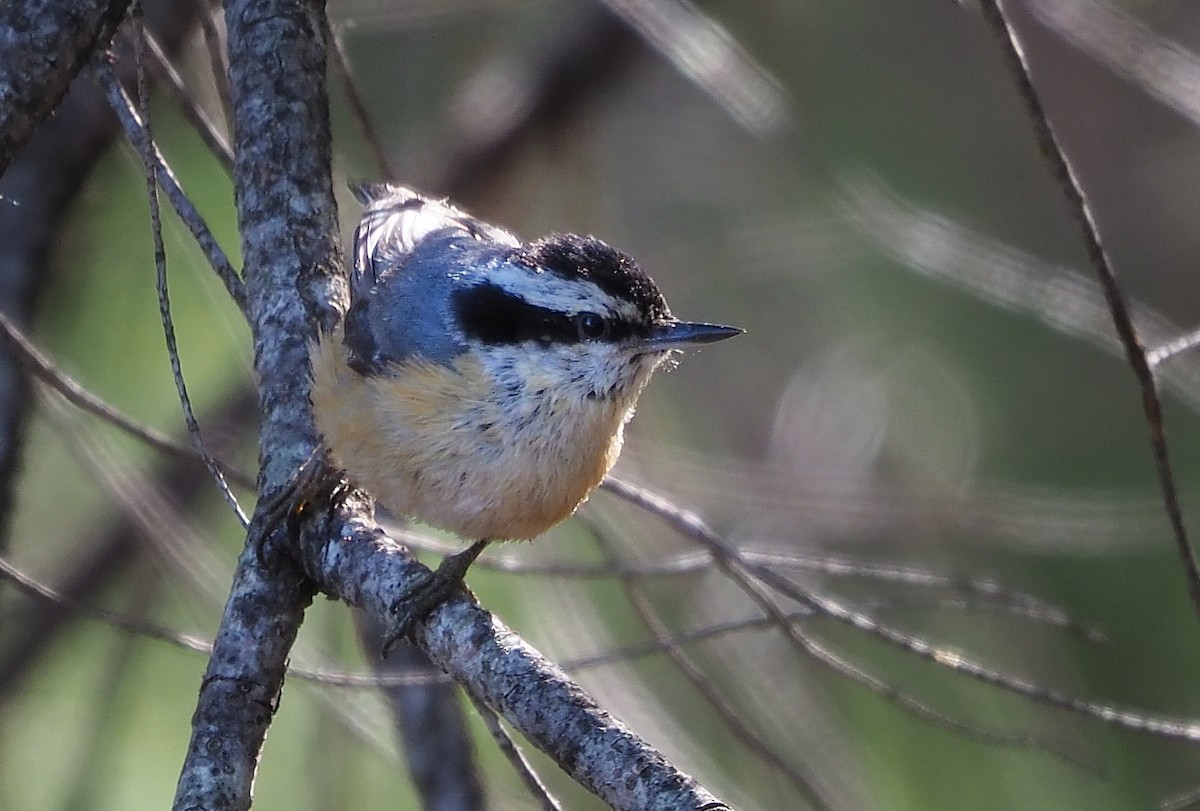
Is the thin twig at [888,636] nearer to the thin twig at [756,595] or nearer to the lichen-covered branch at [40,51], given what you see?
the thin twig at [756,595]

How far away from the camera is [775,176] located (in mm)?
4246

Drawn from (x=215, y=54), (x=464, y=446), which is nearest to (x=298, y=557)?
(x=464, y=446)

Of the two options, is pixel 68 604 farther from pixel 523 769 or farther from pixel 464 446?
pixel 523 769

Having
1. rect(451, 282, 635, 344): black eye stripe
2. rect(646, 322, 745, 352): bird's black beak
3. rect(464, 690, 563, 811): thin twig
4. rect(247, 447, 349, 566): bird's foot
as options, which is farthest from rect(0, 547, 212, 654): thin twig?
rect(646, 322, 745, 352): bird's black beak

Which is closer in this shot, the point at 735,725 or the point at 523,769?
the point at 523,769

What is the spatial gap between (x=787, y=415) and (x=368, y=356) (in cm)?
182

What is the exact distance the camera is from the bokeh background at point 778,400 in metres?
2.79

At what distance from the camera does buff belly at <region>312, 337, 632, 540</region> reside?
1909 mm

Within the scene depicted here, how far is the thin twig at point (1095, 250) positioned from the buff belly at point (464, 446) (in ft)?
2.60

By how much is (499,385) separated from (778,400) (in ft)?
6.32

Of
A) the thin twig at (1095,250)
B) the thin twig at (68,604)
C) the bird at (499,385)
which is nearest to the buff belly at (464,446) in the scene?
the bird at (499,385)

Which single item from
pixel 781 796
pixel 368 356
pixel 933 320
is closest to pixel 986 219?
pixel 933 320

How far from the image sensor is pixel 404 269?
2.31m

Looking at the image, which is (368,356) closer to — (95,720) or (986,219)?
(95,720)
